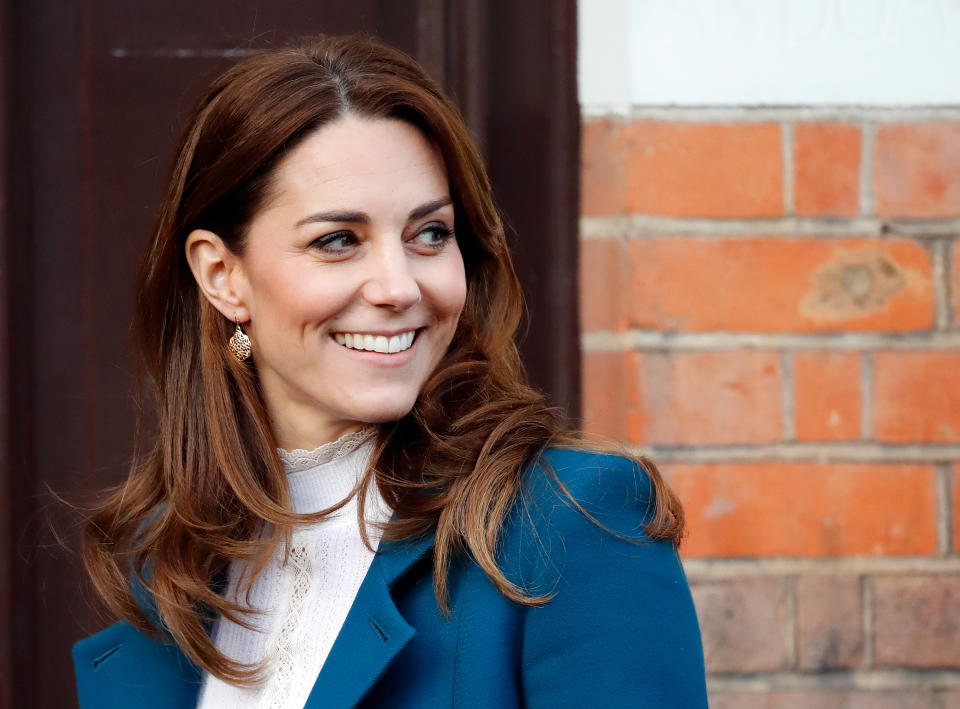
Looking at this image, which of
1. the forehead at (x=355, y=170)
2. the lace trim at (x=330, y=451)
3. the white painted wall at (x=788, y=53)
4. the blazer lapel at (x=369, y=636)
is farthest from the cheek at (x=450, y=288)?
the white painted wall at (x=788, y=53)

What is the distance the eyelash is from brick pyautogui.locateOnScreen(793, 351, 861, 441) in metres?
0.64

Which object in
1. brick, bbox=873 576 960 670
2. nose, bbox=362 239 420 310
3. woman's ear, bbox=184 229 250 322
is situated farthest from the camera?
brick, bbox=873 576 960 670

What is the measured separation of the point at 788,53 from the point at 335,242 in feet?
2.88

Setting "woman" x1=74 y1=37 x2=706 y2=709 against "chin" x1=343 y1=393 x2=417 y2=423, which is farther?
"chin" x1=343 y1=393 x2=417 y2=423

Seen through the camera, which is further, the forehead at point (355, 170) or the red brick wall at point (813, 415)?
the red brick wall at point (813, 415)

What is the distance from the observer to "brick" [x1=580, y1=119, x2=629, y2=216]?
1845mm

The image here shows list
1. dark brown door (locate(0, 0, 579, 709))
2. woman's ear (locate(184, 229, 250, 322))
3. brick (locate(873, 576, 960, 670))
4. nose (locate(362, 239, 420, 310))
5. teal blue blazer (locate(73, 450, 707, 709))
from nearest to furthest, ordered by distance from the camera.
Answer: teal blue blazer (locate(73, 450, 707, 709))
nose (locate(362, 239, 420, 310))
woman's ear (locate(184, 229, 250, 322))
brick (locate(873, 576, 960, 670))
dark brown door (locate(0, 0, 579, 709))

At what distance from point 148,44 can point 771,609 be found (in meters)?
1.49

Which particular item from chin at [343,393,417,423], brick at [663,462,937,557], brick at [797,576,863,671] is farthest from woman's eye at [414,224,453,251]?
brick at [797,576,863,671]

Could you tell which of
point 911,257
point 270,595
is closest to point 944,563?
point 911,257

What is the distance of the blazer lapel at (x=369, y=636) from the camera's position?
4.37 feet

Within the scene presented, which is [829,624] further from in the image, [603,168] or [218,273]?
[218,273]

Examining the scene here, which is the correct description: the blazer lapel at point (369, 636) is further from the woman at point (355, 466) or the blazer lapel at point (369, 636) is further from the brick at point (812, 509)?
the brick at point (812, 509)

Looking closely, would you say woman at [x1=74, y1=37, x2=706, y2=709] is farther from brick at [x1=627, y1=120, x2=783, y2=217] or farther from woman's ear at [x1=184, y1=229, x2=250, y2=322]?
brick at [x1=627, y1=120, x2=783, y2=217]
